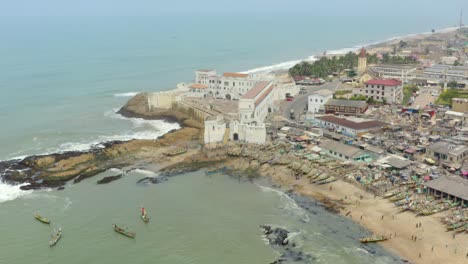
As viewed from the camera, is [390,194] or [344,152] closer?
[390,194]

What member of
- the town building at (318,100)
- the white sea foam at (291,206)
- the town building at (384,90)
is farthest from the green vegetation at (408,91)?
the white sea foam at (291,206)

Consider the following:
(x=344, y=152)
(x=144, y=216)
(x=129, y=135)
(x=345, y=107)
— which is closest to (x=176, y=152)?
(x=129, y=135)

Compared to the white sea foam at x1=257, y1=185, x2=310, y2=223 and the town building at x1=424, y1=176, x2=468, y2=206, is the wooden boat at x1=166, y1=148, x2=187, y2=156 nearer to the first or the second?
the white sea foam at x1=257, y1=185, x2=310, y2=223

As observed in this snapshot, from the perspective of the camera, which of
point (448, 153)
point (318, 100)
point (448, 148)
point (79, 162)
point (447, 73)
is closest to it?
point (448, 153)

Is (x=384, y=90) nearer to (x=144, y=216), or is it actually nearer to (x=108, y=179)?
(x=108, y=179)

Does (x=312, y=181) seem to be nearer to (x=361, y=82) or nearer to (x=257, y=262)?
(x=257, y=262)

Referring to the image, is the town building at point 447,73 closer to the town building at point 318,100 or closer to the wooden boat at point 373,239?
the town building at point 318,100

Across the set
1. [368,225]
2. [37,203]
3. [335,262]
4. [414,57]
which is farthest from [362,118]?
[414,57]
